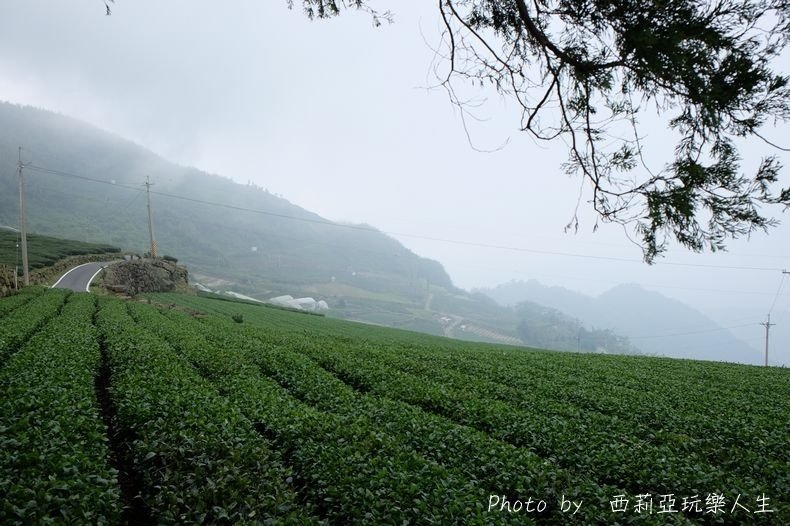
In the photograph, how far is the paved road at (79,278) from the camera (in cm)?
3525

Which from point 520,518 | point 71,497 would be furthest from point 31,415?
point 520,518

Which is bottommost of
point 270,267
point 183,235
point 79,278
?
point 270,267

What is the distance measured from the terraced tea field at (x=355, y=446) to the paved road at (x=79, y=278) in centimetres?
2824

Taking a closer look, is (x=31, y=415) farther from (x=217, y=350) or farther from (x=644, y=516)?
(x=644, y=516)

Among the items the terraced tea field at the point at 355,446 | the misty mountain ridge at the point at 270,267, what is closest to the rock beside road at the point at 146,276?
the terraced tea field at the point at 355,446

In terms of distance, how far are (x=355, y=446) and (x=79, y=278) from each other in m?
44.5

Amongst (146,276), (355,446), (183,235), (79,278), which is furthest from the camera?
(183,235)

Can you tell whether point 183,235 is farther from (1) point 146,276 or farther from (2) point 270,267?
(1) point 146,276

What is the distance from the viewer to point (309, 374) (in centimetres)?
1098

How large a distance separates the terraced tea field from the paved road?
28.2 m

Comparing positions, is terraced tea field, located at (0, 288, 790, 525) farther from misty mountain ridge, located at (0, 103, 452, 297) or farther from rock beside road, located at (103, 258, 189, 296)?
misty mountain ridge, located at (0, 103, 452, 297)

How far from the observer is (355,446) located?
6.18 metres

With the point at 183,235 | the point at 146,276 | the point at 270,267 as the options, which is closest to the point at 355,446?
the point at 146,276

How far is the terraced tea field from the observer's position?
15.3 ft
